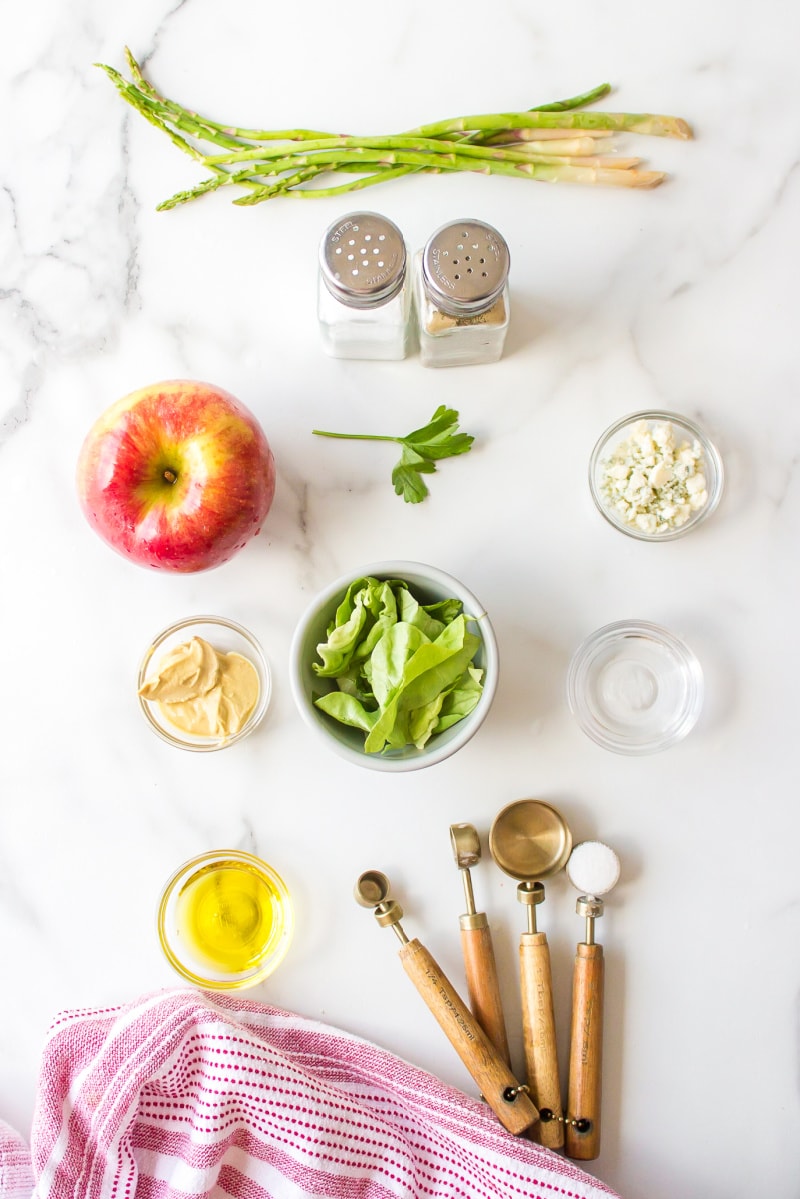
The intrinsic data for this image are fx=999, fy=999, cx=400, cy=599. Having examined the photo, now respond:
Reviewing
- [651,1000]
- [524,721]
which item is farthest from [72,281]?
[651,1000]

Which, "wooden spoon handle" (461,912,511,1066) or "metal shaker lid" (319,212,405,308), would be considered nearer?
"metal shaker lid" (319,212,405,308)

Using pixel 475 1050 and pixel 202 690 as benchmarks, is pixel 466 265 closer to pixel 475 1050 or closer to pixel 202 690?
pixel 202 690

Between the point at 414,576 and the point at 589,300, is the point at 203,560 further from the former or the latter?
the point at 589,300

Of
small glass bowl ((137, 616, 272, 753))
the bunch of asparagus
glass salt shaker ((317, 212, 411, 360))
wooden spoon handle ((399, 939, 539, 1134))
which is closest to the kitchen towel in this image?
wooden spoon handle ((399, 939, 539, 1134))

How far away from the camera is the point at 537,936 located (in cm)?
98

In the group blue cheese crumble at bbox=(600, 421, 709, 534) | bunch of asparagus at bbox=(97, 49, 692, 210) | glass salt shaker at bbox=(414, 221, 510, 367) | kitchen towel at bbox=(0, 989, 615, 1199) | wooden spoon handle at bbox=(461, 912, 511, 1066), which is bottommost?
kitchen towel at bbox=(0, 989, 615, 1199)

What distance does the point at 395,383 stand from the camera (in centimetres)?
104

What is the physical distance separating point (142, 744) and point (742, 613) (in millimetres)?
637

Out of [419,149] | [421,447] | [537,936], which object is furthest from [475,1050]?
[419,149]

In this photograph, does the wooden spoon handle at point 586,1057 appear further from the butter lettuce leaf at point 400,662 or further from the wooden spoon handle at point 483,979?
the butter lettuce leaf at point 400,662

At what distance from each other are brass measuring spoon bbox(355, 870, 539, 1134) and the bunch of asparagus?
0.75 m

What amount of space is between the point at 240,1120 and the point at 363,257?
833 millimetres

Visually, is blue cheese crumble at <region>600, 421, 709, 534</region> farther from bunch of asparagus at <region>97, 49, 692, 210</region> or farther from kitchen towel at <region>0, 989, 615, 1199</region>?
kitchen towel at <region>0, 989, 615, 1199</region>

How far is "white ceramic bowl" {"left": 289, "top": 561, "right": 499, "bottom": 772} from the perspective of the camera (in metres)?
0.89
